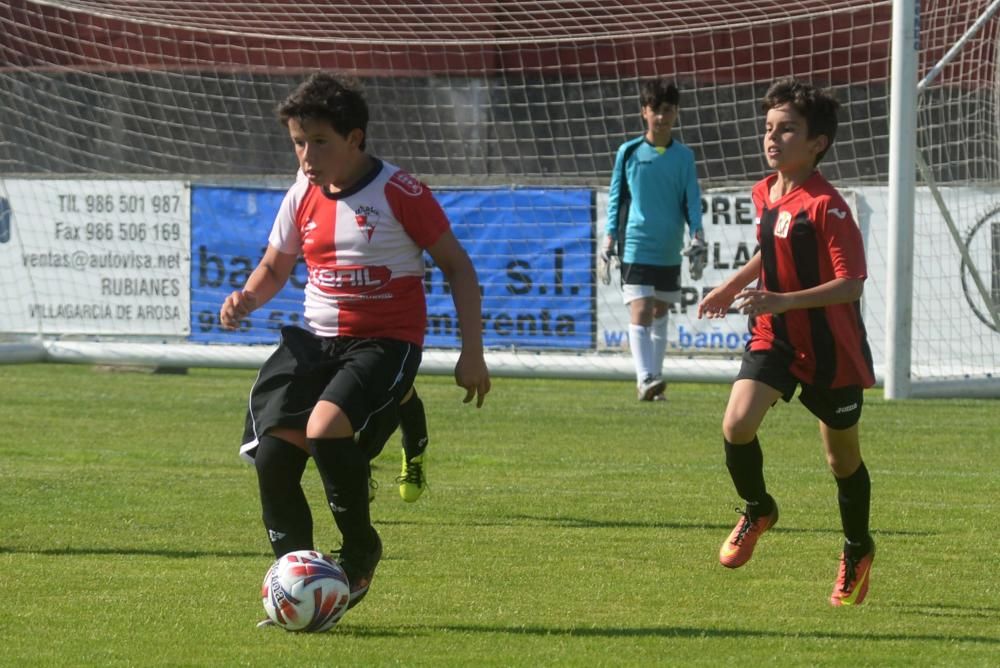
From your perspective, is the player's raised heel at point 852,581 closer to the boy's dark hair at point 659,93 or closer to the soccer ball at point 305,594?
the soccer ball at point 305,594

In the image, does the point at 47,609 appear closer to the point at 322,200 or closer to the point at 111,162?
the point at 322,200

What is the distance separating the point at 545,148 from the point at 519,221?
5047 mm

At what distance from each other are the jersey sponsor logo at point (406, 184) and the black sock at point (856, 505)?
64.8 inches

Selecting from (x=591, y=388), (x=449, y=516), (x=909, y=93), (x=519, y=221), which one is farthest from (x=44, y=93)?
(x=449, y=516)

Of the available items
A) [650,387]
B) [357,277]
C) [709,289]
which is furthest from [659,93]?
[357,277]

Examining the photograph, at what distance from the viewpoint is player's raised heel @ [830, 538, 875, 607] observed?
18.2ft

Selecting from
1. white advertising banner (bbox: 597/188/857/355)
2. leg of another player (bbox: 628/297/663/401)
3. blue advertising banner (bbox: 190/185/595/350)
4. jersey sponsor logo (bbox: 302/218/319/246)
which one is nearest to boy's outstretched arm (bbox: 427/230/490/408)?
jersey sponsor logo (bbox: 302/218/319/246)

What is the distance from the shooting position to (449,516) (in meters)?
7.50

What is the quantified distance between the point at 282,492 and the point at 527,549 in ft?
5.21

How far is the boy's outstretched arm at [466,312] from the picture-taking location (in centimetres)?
533

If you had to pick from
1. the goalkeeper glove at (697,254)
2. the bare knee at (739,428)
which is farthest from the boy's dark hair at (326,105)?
the goalkeeper glove at (697,254)

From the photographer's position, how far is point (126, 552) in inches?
255

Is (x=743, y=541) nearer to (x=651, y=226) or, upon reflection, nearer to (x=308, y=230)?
(x=308, y=230)

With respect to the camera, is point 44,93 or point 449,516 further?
point 44,93
